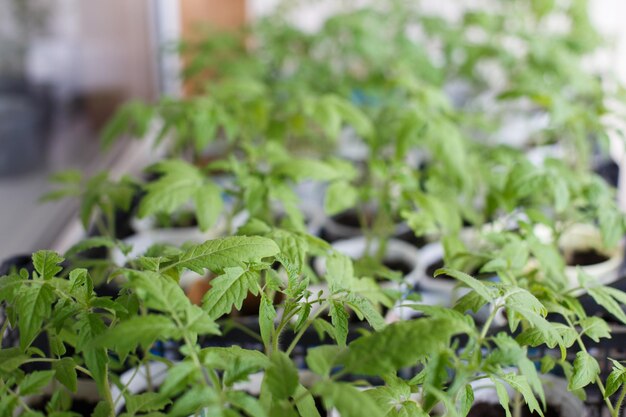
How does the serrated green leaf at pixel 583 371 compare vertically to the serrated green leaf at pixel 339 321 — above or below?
below

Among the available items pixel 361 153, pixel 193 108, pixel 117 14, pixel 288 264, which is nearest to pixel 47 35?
pixel 193 108

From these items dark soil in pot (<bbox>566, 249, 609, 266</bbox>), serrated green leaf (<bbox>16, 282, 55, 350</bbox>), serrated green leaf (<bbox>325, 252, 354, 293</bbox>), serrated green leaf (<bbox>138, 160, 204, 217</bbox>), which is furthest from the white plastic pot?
serrated green leaf (<bbox>16, 282, 55, 350</bbox>)

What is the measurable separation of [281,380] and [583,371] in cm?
32

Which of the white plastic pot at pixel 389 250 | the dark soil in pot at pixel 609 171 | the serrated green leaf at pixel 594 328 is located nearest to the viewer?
the serrated green leaf at pixel 594 328

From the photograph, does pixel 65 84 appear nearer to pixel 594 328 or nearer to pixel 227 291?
pixel 227 291

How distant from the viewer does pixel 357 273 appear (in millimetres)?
1022

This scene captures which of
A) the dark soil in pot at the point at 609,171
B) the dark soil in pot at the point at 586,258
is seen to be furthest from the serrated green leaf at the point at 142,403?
the dark soil in pot at the point at 609,171

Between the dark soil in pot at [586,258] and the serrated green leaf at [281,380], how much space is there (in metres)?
1.00

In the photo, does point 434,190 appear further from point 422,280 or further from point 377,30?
point 377,30

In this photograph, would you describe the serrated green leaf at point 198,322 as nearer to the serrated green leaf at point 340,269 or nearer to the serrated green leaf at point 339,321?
the serrated green leaf at point 339,321

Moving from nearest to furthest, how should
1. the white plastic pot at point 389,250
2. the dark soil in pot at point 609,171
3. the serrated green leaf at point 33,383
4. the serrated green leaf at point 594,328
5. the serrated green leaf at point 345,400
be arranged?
1. the serrated green leaf at point 345,400
2. the serrated green leaf at point 33,383
3. the serrated green leaf at point 594,328
4. the white plastic pot at point 389,250
5. the dark soil in pot at point 609,171

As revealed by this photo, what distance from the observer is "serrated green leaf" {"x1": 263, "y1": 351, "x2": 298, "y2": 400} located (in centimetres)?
56

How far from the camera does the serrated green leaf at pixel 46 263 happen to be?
2.24 feet

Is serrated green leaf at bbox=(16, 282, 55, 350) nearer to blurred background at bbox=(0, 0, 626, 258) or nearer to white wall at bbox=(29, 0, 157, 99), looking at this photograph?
blurred background at bbox=(0, 0, 626, 258)
